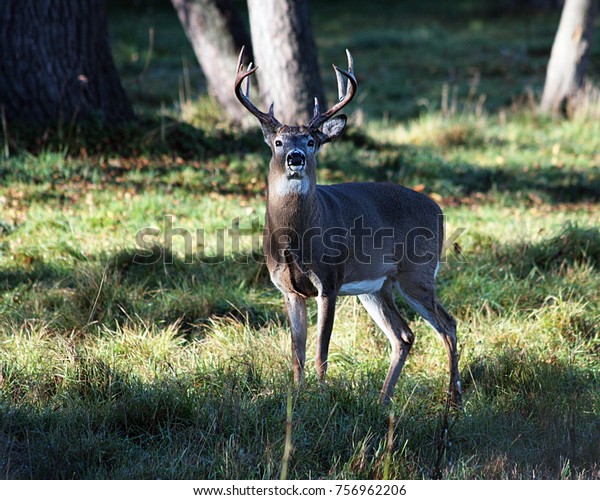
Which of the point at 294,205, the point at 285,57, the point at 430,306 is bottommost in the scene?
the point at 430,306

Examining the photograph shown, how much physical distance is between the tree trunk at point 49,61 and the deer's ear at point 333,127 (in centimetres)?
397

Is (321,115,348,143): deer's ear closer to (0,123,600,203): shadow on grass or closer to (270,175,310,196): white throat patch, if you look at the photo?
(270,175,310,196): white throat patch

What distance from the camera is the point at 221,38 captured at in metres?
10.1

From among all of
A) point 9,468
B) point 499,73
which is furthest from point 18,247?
point 499,73

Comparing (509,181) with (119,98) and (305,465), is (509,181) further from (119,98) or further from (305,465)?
(305,465)

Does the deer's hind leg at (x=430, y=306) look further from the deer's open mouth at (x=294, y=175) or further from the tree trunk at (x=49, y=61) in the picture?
the tree trunk at (x=49, y=61)

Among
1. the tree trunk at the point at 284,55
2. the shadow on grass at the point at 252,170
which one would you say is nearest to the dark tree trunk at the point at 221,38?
the tree trunk at the point at 284,55

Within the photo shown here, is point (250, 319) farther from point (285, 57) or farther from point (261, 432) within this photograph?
point (285, 57)

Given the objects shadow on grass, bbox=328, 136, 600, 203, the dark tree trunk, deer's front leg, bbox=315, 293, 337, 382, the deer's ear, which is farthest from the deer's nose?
the dark tree trunk

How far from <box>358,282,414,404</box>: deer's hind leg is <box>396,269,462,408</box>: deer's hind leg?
147 mm

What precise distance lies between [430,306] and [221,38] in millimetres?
5852

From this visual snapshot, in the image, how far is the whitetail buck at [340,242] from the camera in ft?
15.8

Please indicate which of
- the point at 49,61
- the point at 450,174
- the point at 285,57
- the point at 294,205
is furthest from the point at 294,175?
the point at 450,174

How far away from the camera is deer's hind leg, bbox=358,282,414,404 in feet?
16.8
